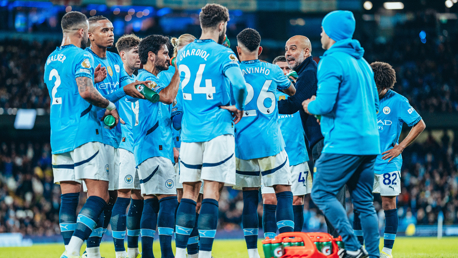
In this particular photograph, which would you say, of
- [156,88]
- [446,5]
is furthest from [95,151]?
[446,5]

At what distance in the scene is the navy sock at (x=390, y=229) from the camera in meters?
7.71

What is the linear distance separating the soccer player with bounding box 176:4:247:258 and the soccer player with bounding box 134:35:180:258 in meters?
0.50

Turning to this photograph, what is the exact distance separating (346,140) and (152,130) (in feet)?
8.71

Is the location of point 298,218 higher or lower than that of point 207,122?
lower

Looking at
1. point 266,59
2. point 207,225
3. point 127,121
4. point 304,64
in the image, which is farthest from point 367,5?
point 207,225

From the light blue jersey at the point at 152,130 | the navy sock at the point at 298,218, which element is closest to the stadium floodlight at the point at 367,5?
the navy sock at the point at 298,218

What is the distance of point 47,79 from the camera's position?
6559mm

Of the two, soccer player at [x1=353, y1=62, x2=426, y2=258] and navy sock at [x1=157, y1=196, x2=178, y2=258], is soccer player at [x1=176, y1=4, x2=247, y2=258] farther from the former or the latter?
soccer player at [x1=353, y1=62, x2=426, y2=258]

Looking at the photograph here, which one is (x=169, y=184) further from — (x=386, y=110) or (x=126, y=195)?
(x=386, y=110)

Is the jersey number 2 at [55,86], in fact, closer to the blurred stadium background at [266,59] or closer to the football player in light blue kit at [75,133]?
the football player in light blue kit at [75,133]

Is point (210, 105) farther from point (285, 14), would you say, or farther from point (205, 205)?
point (285, 14)

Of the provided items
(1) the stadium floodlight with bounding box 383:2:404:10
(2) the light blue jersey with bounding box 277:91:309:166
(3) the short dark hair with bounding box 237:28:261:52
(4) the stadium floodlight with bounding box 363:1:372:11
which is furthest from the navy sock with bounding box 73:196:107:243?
(1) the stadium floodlight with bounding box 383:2:404:10

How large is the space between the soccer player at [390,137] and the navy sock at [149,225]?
3.26 m

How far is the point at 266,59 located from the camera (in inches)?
1220
